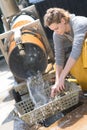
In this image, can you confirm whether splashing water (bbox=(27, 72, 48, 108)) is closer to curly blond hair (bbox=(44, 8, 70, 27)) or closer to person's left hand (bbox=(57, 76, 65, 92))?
person's left hand (bbox=(57, 76, 65, 92))

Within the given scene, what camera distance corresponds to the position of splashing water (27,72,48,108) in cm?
376

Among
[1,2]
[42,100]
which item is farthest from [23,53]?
[1,2]

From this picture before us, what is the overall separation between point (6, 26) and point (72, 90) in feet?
6.93

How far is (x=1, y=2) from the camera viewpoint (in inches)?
219

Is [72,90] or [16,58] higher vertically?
[16,58]

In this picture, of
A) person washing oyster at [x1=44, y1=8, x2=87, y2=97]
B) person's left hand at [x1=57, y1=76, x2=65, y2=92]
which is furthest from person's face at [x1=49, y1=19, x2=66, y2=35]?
person's left hand at [x1=57, y1=76, x2=65, y2=92]

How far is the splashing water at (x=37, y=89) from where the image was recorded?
3761 mm

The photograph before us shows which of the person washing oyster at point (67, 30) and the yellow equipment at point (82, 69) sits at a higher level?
the person washing oyster at point (67, 30)

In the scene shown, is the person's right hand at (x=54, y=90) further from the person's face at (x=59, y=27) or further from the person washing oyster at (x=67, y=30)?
the person's face at (x=59, y=27)

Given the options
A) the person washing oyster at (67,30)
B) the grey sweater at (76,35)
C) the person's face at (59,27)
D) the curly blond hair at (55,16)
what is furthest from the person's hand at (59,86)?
the curly blond hair at (55,16)

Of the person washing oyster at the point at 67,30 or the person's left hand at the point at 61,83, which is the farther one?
the person's left hand at the point at 61,83

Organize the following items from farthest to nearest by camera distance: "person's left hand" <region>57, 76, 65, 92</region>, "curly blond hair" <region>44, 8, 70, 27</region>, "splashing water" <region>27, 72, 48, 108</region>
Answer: "splashing water" <region>27, 72, 48, 108</region> → "person's left hand" <region>57, 76, 65, 92</region> → "curly blond hair" <region>44, 8, 70, 27</region>

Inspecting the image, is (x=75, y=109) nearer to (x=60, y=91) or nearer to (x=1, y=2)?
(x=60, y=91)

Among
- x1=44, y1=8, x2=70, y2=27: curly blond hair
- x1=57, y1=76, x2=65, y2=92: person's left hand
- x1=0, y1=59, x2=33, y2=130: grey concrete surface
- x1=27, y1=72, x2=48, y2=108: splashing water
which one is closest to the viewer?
x1=44, y1=8, x2=70, y2=27: curly blond hair
